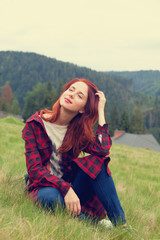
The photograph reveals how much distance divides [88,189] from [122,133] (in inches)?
2574

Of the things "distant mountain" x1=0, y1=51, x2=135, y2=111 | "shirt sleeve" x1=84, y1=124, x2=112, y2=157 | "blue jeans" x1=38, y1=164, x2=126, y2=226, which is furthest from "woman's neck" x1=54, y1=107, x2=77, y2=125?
"distant mountain" x1=0, y1=51, x2=135, y2=111

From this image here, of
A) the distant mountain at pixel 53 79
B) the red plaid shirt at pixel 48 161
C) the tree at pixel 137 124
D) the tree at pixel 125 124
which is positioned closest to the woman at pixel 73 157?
the red plaid shirt at pixel 48 161

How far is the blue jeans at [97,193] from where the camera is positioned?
2.82 meters

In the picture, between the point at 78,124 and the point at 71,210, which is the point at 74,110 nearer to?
the point at 78,124

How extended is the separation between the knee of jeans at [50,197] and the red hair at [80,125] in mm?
575

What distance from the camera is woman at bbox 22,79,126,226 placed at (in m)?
2.97

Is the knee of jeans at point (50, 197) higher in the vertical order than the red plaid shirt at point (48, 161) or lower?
lower

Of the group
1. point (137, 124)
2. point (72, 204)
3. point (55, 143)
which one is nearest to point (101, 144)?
point (55, 143)

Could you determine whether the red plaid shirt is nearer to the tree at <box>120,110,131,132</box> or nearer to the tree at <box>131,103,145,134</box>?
the tree at <box>120,110,131,132</box>

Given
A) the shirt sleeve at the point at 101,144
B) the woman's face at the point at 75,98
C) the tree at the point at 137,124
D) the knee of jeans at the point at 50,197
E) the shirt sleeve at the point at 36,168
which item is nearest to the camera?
the knee of jeans at the point at 50,197

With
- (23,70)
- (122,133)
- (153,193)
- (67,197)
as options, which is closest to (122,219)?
(67,197)

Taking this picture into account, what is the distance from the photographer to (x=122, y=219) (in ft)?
9.71

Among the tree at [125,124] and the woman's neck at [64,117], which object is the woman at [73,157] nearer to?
the woman's neck at [64,117]

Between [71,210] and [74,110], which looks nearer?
[71,210]
